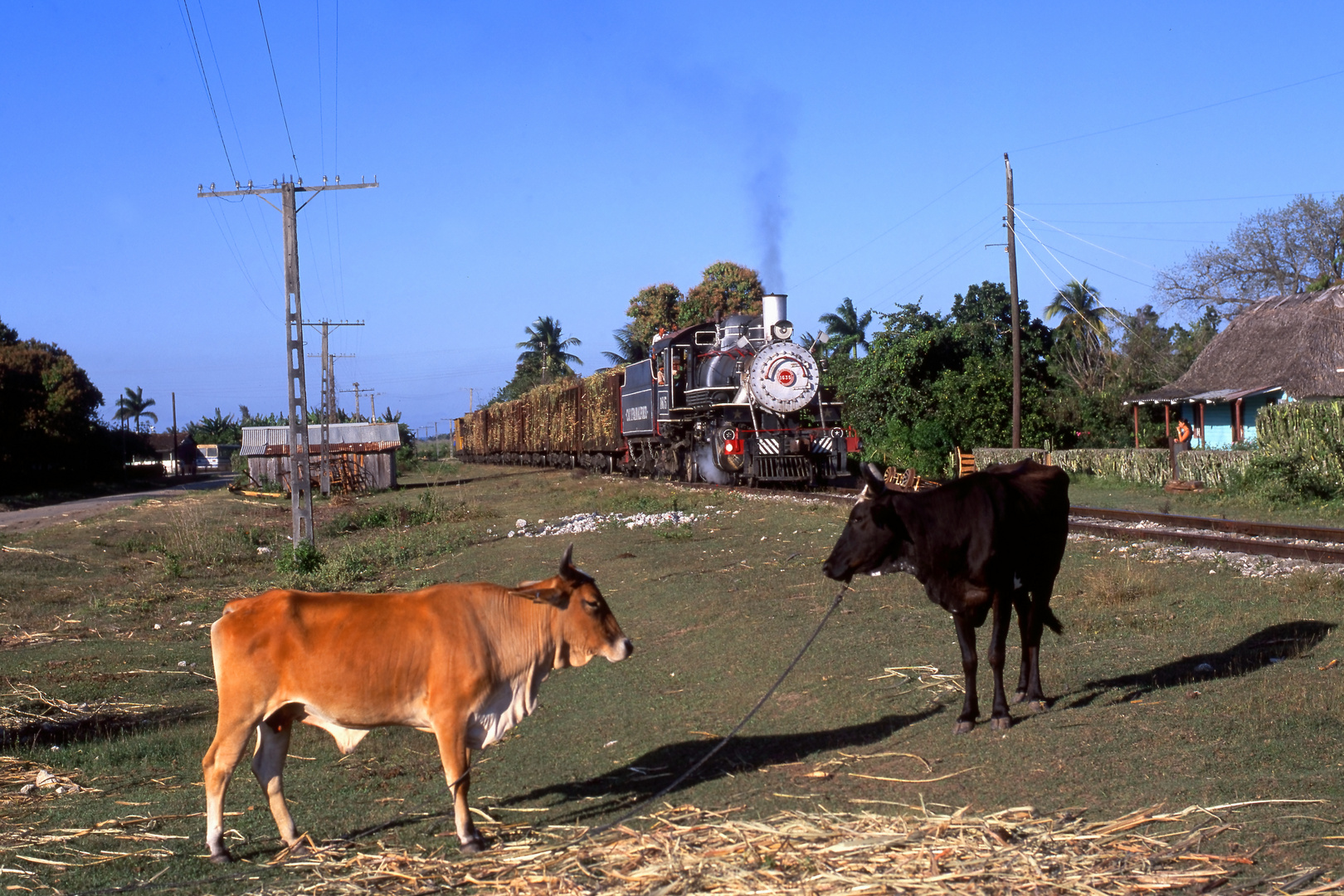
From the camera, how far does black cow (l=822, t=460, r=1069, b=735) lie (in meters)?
6.15

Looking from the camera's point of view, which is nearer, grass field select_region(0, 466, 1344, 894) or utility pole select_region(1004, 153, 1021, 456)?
grass field select_region(0, 466, 1344, 894)

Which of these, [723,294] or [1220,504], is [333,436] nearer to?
[723,294]

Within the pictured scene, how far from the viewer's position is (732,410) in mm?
24906

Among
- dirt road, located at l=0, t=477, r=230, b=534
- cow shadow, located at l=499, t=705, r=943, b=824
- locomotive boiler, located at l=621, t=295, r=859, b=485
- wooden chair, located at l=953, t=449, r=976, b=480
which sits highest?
locomotive boiler, located at l=621, t=295, r=859, b=485

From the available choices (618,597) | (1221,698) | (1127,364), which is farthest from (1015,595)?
(1127,364)

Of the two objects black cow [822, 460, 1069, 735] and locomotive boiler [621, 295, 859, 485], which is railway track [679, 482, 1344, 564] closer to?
black cow [822, 460, 1069, 735]

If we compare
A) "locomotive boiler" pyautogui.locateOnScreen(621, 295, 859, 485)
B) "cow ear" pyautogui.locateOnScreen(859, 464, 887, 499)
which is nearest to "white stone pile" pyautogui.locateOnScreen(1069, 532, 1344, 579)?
"cow ear" pyautogui.locateOnScreen(859, 464, 887, 499)

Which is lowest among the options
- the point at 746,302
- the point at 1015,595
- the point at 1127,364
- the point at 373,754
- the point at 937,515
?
the point at 373,754

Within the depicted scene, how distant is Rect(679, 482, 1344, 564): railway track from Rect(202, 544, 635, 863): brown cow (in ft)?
31.2

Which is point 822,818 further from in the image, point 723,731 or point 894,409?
point 894,409

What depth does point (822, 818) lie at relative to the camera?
16.3 ft

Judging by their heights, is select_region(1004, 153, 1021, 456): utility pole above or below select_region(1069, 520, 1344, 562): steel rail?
above

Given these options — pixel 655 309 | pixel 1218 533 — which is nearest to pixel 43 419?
pixel 655 309

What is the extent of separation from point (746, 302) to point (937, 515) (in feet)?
179
